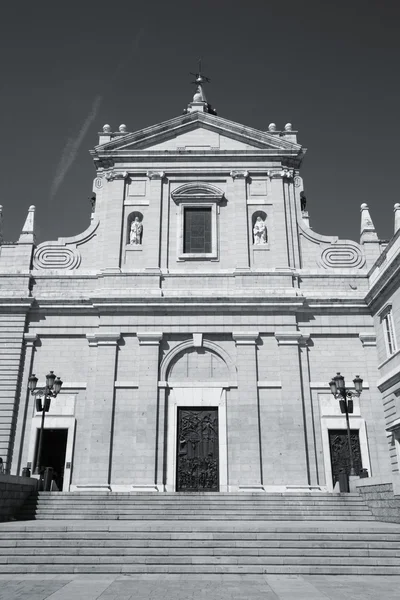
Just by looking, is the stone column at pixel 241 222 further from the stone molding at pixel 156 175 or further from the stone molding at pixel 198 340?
the stone molding at pixel 198 340

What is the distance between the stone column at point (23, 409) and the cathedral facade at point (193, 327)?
0.09m

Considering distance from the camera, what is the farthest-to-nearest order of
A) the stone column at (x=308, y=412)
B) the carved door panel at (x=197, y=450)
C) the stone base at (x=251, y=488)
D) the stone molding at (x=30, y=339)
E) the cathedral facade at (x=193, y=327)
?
the stone molding at (x=30, y=339), the cathedral facade at (x=193, y=327), the carved door panel at (x=197, y=450), the stone column at (x=308, y=412), the stone base at (x=251, y=488)

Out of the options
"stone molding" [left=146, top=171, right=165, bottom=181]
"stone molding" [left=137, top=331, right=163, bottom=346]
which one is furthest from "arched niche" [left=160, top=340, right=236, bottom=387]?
"stone molding" [left=146, top=171, right=165, bottom=181]

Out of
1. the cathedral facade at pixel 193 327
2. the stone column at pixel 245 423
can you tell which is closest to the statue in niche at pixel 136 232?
the cathedral facade at pixel 193 327


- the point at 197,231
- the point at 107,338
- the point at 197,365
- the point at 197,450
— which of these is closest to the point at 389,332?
the point at 197,365

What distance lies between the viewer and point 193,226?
82.7ft

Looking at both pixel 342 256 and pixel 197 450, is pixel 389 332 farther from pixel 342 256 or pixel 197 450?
pixel 197 450

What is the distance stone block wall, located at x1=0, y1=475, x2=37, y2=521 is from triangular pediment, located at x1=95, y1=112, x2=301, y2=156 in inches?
636

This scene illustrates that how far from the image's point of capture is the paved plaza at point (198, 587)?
8.05 metres

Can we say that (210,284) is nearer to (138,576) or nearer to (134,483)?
(134,483)

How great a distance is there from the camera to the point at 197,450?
842 inches

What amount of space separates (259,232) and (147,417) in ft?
32.3

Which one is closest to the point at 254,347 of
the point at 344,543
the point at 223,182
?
the point at 223,182

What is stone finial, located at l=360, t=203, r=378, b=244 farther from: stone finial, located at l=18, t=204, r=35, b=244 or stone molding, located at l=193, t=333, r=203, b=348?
stone finial, located at l=18, t=204, r=35, b=244
